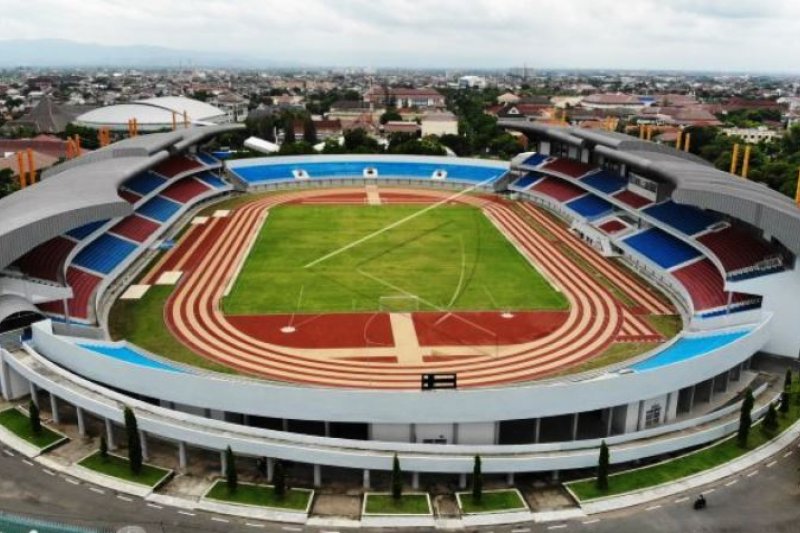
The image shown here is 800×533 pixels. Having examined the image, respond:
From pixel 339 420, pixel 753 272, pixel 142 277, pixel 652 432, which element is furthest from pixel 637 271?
pixel 142 277

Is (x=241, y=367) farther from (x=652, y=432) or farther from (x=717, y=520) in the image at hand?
(x=717, y=520)

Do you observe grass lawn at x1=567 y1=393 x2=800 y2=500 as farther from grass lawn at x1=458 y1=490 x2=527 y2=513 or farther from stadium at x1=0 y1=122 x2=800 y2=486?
grass lawn at x1=458 y1=490 x2=527 y2=513

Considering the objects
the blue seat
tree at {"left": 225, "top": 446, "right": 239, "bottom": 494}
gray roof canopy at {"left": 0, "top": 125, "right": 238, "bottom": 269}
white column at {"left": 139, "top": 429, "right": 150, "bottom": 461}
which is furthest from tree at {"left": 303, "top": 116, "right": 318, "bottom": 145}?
tree at {"left": 225, "top": 446, "right": 239, "bottom": 494}

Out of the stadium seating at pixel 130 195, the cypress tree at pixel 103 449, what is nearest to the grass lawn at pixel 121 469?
the cypress tree at pixel 103 449

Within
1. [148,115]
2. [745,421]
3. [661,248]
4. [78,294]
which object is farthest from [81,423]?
[148,115]

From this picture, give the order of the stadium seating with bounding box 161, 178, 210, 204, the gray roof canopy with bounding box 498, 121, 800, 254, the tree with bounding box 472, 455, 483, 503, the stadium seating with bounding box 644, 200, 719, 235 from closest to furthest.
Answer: the tree with bounding box 472, 455, 483, 503, the gray roof canopy with bounding box 498, 121, 800, 254, the stadium seating with bounding box 644, 200, 719, 235, the stadium seating with bounding box 161, 178, 210, 204

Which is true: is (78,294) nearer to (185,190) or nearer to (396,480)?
(396,480)

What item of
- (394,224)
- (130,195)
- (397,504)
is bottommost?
(397,504)
